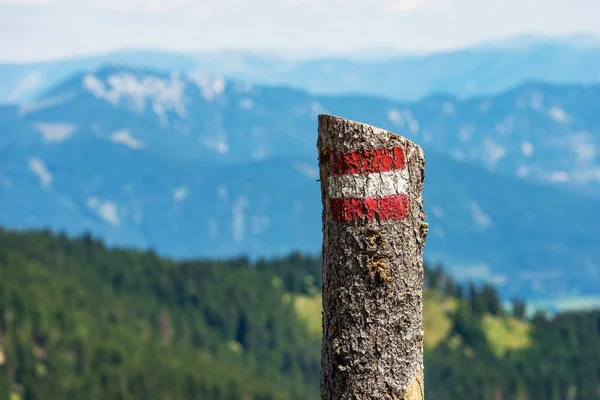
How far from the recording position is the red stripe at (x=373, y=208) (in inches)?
448

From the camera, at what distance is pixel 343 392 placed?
1164 centimetres

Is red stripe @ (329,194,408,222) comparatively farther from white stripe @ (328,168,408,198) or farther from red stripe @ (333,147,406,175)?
red stripe @ (333,147,406,175)

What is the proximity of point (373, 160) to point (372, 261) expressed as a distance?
0.97m

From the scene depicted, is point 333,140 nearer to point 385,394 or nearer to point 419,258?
point 419,258

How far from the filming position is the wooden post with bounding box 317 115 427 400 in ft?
37.2

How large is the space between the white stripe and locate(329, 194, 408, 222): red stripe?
5cm

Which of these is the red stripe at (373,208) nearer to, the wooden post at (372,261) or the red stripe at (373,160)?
the wooden post at (372,261)

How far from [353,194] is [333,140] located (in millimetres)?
539

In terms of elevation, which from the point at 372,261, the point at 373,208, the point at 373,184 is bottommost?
the point at 372,261

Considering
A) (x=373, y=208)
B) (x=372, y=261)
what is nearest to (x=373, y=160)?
(x=373, y=208)

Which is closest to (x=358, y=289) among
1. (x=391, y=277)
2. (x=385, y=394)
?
(x=391, y=277)

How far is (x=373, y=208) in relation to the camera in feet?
37.3

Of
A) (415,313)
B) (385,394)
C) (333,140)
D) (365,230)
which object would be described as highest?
(333,140)

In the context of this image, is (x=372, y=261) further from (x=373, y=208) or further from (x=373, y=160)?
(x=373, y=160)
